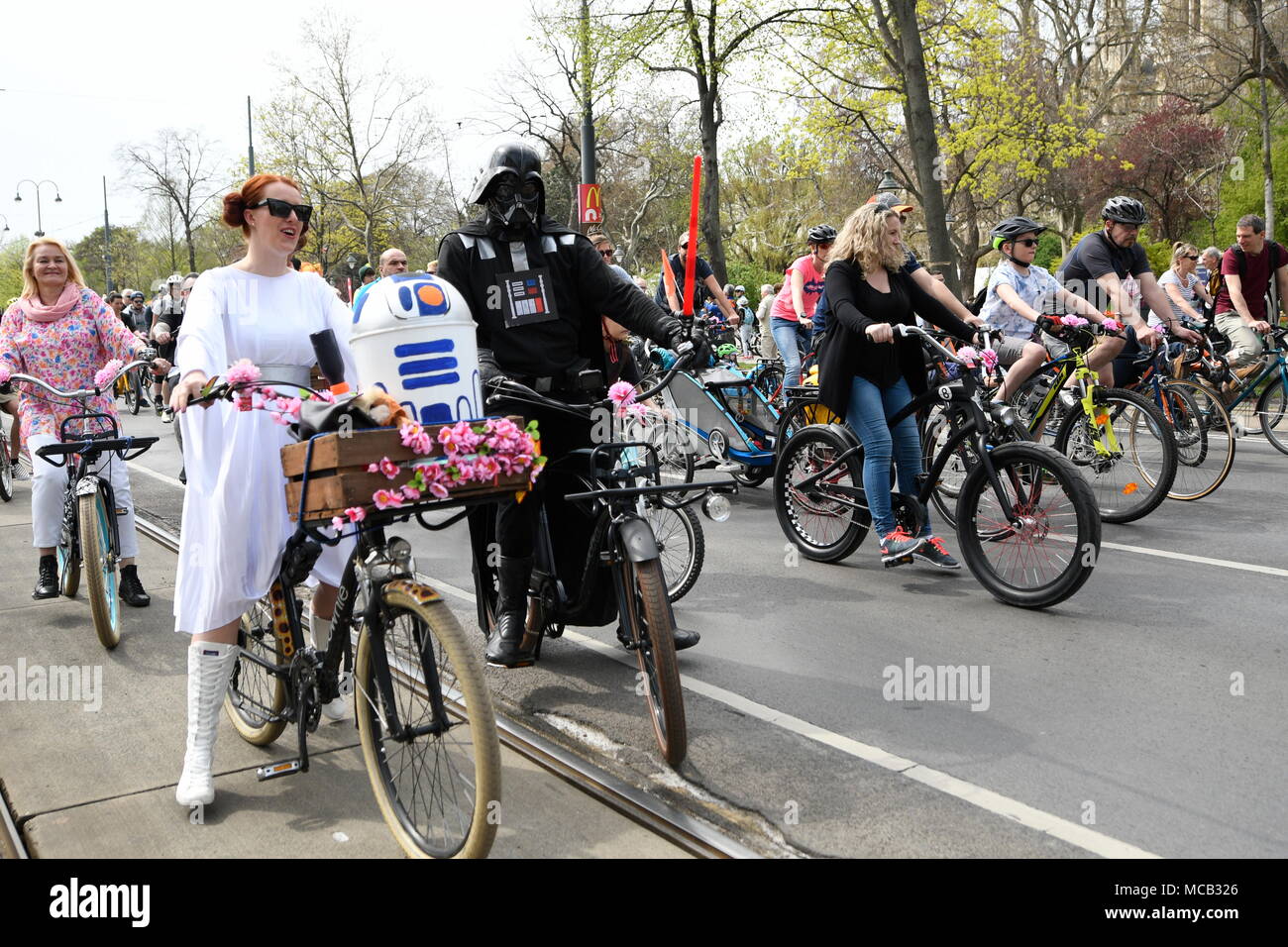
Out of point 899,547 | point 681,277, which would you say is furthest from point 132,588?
point 681,277

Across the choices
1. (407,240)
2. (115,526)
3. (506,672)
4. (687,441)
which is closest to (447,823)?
(506,672)

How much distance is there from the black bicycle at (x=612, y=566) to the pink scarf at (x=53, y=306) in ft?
9.63

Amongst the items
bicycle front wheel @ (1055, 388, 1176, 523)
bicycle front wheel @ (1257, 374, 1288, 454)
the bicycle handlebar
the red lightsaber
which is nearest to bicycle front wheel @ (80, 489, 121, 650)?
the bicycle handlebar

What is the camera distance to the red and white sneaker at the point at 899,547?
6285 mm

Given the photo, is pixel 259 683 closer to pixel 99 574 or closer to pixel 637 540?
pixel 637 540

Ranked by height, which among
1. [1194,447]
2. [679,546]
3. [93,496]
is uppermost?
[93,496]

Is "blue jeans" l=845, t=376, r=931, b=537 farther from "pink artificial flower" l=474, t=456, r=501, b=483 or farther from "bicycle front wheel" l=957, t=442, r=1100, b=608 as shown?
"pink artificial flower" l=474, t=456, r=501, b=483

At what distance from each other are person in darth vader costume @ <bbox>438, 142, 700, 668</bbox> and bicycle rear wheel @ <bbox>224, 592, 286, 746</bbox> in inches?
35.8

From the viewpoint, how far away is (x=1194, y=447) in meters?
8.28

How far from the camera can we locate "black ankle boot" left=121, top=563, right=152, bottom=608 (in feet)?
20.8

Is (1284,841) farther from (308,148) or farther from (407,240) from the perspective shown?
(407,240)

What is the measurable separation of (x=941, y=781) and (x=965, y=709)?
2.28 ft

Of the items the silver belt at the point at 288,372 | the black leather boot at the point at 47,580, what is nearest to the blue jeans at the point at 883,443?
the silver belt at the point at 288,372

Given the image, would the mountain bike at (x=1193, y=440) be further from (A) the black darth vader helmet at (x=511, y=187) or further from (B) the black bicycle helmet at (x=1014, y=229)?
(A) the black darth vader helmet at (x=511, y=187)
